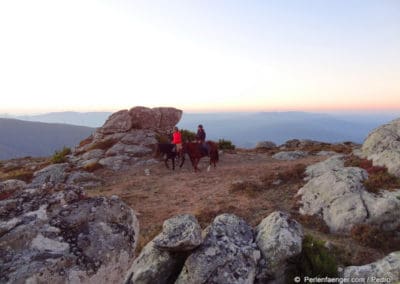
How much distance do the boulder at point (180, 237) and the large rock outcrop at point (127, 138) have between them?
909 inches

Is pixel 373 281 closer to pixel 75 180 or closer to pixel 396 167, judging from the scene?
pixel 396 167

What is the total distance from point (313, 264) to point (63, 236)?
257 inches

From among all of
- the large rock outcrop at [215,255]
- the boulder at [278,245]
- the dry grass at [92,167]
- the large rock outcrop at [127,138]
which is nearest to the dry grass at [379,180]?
the boulder at [278,245]

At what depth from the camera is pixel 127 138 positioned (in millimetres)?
38625

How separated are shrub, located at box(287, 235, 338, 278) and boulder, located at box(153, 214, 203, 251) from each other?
2.81 metres

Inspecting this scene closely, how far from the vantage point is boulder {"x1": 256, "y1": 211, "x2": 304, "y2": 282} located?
8820 mm

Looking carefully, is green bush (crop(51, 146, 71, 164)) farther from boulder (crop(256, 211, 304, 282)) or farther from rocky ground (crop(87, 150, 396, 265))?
boulder (crop(256, 211, 304, 282))

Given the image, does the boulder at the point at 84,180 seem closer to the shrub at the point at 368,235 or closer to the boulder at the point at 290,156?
the boulder at the point at 290,156

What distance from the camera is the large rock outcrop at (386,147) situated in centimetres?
1903

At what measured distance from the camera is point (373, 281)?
27.9 feet

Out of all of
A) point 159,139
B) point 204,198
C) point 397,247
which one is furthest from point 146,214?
point 159,139

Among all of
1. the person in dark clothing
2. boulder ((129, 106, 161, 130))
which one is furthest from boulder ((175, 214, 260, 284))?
boulder ((129, 106, 161, 130))

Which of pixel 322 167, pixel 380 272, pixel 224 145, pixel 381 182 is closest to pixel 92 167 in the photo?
pixel 224 145

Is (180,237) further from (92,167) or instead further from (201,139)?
(92,167)
